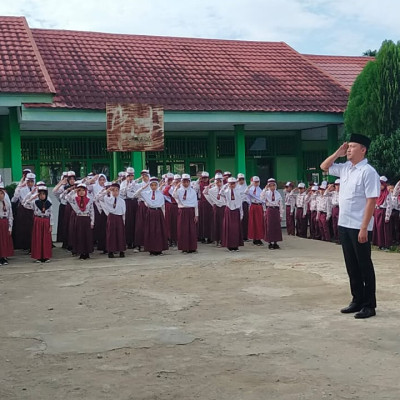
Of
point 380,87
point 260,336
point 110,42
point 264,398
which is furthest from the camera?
point 110,42

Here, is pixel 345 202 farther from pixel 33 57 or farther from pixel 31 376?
pixel 33 57

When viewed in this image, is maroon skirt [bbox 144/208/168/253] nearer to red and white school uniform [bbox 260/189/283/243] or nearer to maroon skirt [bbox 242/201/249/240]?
red and white school uniform [bbox 260/189/283/243]

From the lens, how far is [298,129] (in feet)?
61.1

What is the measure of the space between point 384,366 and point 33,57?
12156 millimetres

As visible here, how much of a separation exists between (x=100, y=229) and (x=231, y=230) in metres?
2.74

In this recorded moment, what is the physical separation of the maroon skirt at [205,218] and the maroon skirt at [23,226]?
A: 12.9 ft

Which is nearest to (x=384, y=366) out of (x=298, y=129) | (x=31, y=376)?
(x=31, y=376)

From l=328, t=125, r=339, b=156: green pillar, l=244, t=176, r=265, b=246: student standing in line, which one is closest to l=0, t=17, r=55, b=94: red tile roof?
l=244, t=176, r=265, b=246: student standing in line

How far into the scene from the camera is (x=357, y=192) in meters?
5.94

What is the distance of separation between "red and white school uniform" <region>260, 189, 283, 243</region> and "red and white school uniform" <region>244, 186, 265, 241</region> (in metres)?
0.25

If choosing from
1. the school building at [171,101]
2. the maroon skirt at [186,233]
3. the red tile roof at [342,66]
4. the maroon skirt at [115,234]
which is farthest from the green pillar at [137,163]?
the red tile roof at [342,66]

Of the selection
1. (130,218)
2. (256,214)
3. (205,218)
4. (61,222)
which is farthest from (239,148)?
(61,222)

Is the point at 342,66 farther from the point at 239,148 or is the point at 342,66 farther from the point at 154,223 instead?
the point at 154,223

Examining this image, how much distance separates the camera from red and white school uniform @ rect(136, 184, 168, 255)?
1168cm
